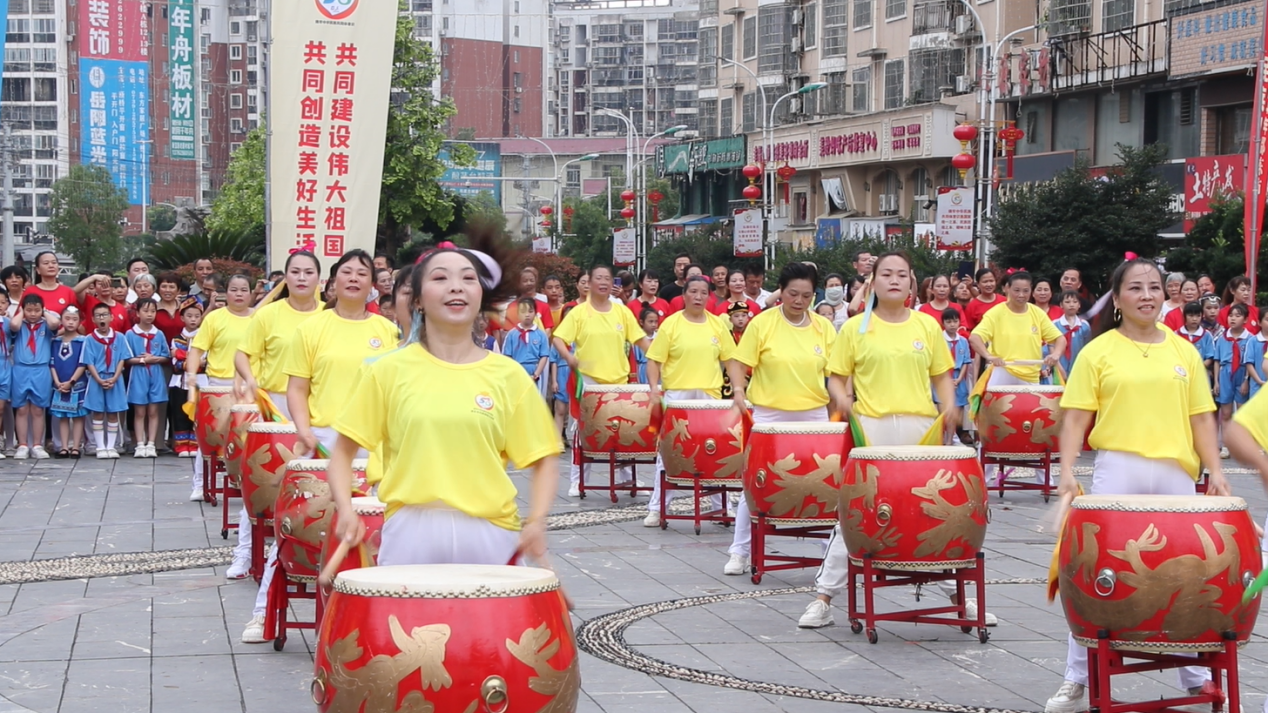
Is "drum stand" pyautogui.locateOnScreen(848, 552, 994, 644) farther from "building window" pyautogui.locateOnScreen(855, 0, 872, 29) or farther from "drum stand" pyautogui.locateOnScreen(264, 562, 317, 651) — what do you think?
"building window" pyautogui.locateOnScreen(855, 0, 872, 29)

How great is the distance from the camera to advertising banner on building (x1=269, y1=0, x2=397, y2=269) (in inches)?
548

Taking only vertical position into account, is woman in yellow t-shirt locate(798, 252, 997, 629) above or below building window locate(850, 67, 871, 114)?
below

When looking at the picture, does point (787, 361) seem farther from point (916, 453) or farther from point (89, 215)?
point (89, 215)

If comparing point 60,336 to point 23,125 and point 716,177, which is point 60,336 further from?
point 23,125

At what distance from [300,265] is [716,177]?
158ft

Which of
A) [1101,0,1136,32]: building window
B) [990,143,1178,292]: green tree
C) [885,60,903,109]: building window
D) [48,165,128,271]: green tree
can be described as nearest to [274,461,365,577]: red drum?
[990,143,1178,292]: green tree

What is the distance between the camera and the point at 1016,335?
13.4m

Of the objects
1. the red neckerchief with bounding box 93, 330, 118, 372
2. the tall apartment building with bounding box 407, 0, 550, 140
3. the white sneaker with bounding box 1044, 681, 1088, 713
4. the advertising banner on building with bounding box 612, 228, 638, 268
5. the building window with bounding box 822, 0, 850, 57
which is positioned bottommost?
the white sneaker with bounding box 1044, 681, 1088, 713

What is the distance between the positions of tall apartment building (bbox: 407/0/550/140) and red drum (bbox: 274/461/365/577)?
3176 inches

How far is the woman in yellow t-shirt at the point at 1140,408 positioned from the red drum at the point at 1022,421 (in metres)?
6.00

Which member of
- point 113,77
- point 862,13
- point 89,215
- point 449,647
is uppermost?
point 862,13

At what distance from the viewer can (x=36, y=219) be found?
107375 millimetres

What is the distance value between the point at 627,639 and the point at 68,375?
10.00 m

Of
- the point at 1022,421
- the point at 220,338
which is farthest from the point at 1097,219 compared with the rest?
the point at 220,338
